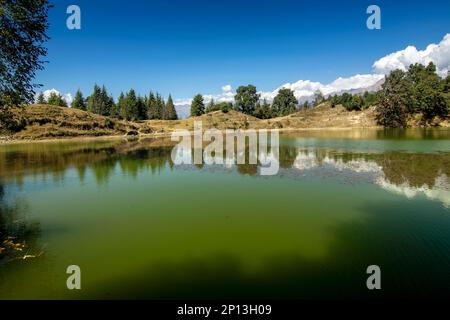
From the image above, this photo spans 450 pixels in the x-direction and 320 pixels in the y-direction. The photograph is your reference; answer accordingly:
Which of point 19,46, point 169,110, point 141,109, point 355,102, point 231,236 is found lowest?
point 231,236

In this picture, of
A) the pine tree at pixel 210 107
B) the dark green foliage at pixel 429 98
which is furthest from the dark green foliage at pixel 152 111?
the dark green foliage at pixel 429 98

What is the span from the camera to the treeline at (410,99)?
5049 inches

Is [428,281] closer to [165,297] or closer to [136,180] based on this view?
[165,297]

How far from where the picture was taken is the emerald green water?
9883 millimetres

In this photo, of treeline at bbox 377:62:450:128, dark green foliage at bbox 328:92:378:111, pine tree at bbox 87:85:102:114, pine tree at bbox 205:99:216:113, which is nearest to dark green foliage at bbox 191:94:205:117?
pine tree at bbox 205:99:216:113

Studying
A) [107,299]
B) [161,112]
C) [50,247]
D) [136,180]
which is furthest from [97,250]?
[161,112]

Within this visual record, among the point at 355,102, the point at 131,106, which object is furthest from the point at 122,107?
the point at 355,102

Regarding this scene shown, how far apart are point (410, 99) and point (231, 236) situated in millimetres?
153964

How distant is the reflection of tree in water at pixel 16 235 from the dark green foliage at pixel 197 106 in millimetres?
167305

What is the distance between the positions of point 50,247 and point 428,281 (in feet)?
52.8

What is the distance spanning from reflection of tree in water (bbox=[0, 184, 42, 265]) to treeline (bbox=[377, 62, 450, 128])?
153486mm

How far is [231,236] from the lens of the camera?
14.1 meters

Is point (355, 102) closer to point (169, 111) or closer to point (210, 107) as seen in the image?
point (210, 107)

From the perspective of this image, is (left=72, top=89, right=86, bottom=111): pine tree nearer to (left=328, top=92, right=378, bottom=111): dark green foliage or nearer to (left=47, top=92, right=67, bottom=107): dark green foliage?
(left=47, top=92, right=67, bottom=107): dark green foliage
